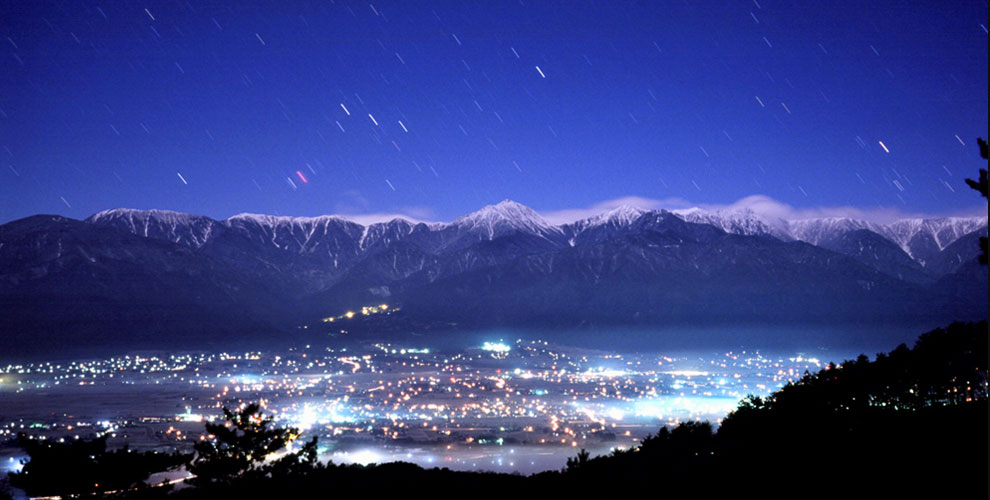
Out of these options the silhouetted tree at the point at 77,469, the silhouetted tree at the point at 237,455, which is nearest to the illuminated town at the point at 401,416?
the silhouetted tree at the point at 237,455

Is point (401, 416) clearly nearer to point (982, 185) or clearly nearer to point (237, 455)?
point (237, 455)

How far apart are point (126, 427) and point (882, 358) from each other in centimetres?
12924

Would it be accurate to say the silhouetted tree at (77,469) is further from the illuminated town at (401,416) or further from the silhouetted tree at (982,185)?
the illuminated town at (401,416)

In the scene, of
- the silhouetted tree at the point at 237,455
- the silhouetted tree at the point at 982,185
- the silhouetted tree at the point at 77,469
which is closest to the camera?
the silhouetted tree at the point at 982,185

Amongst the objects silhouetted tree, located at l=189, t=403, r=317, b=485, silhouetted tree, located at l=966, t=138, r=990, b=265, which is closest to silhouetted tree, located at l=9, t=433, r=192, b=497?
silhouetted tree, located at l=189, t=403, r=317, b=485

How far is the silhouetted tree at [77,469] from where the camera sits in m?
37.5

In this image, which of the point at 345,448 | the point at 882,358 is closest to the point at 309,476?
the point at 882,358

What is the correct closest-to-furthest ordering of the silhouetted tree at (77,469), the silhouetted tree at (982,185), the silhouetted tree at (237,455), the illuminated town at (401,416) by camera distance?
1. the silhouetted tree at (982,185)
2. the silhouetted tree at (77,469)
3. the silhouetted tree at (237,455)
4. the illuminated town at (401,416)

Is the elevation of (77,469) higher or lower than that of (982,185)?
lower

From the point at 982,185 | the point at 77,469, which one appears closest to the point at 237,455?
the point at 77,469

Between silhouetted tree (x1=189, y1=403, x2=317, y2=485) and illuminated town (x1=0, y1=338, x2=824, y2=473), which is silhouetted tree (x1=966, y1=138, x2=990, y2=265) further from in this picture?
illuminated town (x1=0, y1=338, x2=824, y2=473)

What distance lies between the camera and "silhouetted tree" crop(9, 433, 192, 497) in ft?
123

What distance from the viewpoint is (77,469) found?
37.8m

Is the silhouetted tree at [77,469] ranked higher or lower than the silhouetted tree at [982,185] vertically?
lower
